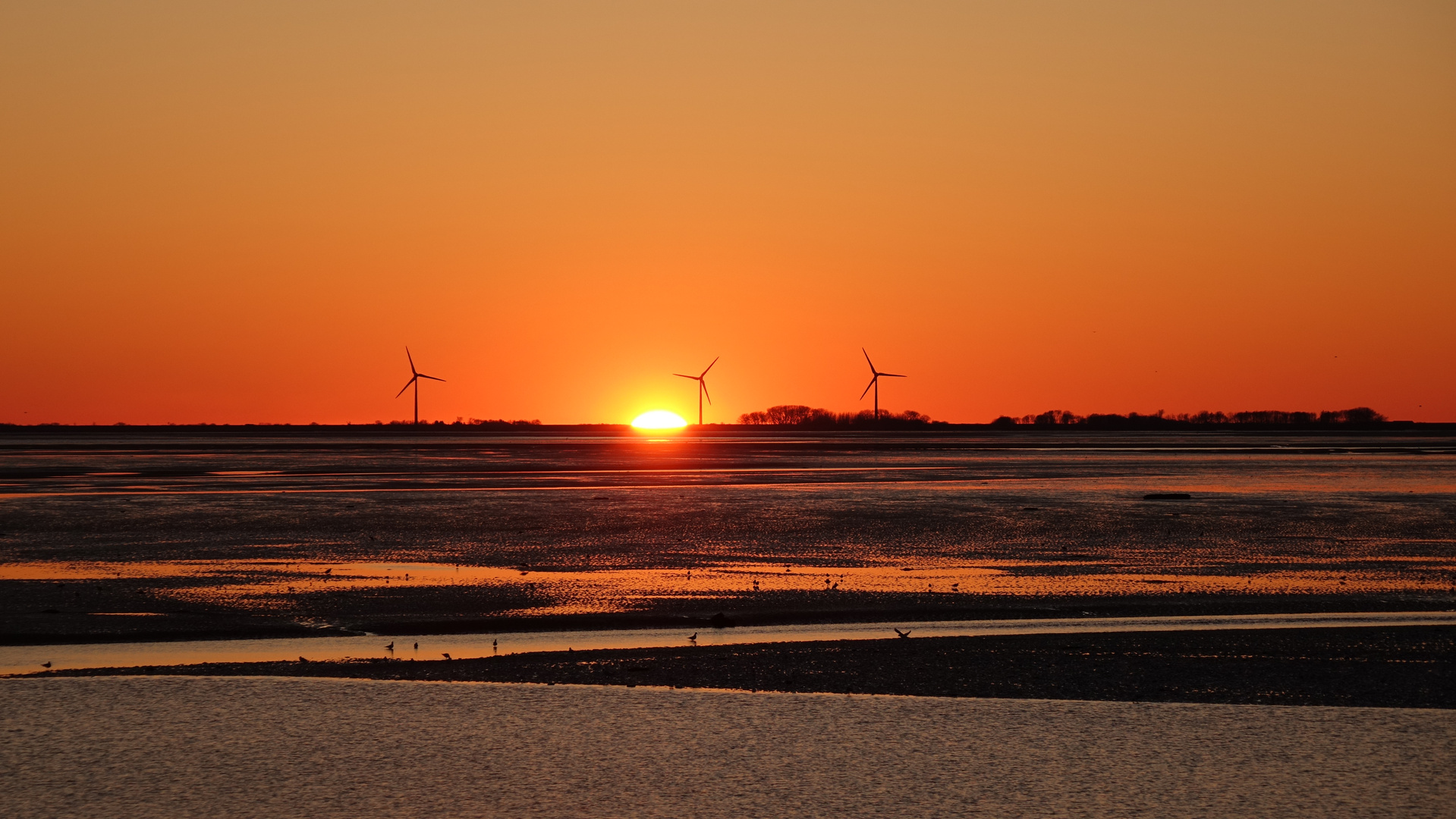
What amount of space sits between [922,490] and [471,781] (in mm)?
27842

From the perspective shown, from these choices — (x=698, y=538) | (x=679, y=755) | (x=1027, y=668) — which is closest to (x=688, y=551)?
(x=698, y=538)

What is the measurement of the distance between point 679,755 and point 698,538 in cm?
1416

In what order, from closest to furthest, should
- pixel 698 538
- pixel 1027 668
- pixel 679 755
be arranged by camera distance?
pixel 679 755 → pixel 1027 668 → pixel 698 538

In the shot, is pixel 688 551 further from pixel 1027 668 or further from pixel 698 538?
pixel 1027 668

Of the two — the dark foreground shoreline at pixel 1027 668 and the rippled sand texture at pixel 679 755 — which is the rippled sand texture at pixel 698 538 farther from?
the rippled sand texture at pixel 679 755

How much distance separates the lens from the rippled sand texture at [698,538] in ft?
47.2

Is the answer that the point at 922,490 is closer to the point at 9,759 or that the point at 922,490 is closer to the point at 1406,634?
the point at 1406,634

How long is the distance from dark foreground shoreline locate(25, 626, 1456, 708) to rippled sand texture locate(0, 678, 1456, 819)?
1.55 ft

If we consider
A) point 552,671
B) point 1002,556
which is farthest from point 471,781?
point 1002,556

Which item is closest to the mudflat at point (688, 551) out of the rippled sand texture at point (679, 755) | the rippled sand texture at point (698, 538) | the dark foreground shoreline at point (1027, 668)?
the rippled sand texture at point (698, 538)

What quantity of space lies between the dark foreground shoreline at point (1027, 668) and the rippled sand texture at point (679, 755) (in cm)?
47

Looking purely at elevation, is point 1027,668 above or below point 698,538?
below

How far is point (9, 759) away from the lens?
659cm

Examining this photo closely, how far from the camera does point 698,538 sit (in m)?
20.9
